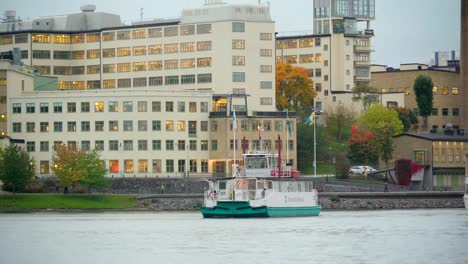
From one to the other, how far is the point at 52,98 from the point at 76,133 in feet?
20.3

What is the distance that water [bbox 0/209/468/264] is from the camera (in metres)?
98.1

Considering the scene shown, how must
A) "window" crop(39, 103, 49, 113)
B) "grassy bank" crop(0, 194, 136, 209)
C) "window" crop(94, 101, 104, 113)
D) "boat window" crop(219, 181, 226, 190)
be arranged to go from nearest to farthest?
"boat window" crop(219, 181, 226, 190) → "grassy bank" crop(0, 194, 136, 209) → "window" crop(39, 103, 49, 113) → "window" crop(94, 101, 104, 113)

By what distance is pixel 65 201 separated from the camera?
162500mm

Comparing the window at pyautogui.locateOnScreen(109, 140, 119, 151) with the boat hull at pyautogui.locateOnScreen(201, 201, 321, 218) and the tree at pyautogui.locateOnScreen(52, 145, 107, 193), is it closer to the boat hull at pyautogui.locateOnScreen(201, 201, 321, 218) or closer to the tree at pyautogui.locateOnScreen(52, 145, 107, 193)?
the tree at pyautogui.locateOnScreen(52, 145, 107, 193)

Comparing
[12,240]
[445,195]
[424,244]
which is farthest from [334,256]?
[445,195]

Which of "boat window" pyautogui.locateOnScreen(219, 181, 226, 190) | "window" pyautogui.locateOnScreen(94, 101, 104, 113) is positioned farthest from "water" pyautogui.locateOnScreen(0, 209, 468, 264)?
"window" pyautogui.locateOnScreen(94, 101, 104, 113)

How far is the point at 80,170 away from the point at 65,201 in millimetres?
8870

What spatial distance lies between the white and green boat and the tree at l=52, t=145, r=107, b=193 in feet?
105

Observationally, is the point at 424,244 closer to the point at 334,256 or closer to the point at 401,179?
the point at 334,256

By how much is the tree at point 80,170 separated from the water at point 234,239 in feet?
75.2

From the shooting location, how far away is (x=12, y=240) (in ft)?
372

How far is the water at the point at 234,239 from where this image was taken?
322ft

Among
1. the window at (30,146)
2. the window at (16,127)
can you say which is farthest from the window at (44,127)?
the window at (16,127)

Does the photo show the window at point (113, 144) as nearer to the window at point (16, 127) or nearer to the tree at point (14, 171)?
the window at point (16, 127)
